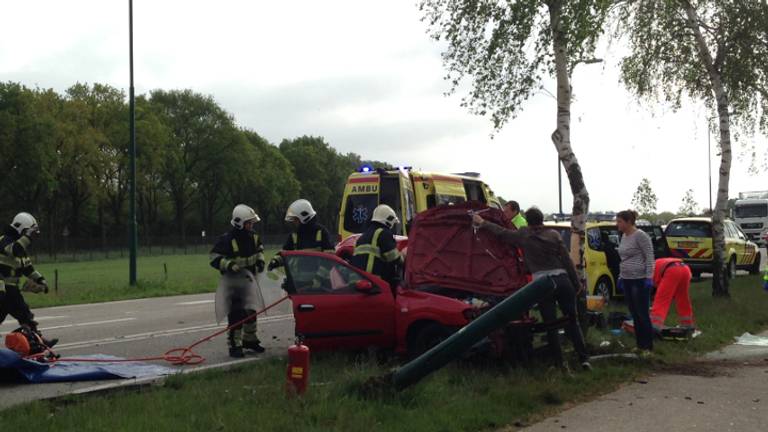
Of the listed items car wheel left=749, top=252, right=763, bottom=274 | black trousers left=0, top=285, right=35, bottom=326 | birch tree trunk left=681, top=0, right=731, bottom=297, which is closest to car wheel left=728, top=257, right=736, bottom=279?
car wheel left=749, top=252, right=763, bottom=274

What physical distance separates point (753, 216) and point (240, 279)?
136 feet

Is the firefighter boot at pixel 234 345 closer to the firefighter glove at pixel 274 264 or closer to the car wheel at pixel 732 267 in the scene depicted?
the firefighter glove at pixel 274 264

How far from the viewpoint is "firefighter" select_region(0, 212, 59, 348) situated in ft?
31.0

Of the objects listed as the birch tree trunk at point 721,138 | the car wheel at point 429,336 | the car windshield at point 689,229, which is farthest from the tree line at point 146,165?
the car wheel at point 429,336

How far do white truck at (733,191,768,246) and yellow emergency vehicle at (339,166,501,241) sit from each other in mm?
32814

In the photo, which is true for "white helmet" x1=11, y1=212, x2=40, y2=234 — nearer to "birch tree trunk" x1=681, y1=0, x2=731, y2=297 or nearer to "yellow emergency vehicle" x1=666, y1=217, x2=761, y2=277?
"birch tree trunk" x1=681, y1=0, x2=731, y2=297

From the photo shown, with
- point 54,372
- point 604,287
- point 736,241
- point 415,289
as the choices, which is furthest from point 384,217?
point 736,241

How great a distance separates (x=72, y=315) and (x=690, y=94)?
1507cm

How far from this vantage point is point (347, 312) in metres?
8.55

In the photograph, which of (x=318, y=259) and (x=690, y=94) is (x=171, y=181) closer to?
(x=690, y=94)

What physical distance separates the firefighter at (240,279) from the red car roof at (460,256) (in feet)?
6.36

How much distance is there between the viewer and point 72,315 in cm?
1524

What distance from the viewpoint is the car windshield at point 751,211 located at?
145 ft

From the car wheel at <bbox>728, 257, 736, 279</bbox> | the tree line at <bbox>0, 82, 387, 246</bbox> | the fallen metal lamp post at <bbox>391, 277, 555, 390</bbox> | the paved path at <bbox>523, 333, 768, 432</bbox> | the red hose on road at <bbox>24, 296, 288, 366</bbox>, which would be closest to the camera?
the paved path at <bbox>523, 333, 768, 432</bbox>
